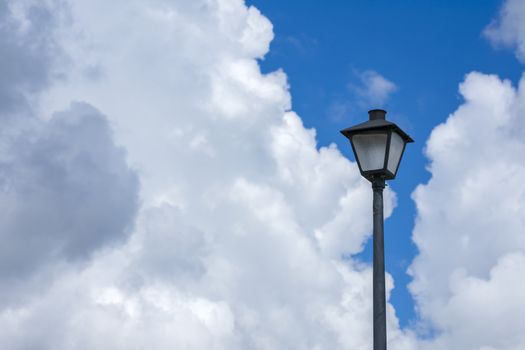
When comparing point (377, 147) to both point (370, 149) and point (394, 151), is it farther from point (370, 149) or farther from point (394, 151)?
point (394, 151)

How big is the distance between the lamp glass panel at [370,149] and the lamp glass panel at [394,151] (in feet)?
0.37

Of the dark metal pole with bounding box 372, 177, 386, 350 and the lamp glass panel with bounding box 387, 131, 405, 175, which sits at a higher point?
the lamp glass panel with bounding box 387, 131, 405, 175

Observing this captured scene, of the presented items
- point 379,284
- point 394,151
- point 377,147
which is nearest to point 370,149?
point 377,147

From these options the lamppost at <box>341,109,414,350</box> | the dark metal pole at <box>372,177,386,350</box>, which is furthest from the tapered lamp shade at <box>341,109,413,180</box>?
the dark metal pole at <box>372,177,386,350</box>

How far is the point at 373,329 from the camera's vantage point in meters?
14.8

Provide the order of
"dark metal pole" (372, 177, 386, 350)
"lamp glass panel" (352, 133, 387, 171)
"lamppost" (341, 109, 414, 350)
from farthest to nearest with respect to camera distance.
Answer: "lamp glass panel" (352, 133, 387, 171), "lamppost" (341, 109, 414, 350), "dark metal pole" (372, 177, 386, 350)

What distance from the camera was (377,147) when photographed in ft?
50.7

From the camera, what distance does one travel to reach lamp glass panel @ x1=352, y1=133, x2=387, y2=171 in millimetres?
15422

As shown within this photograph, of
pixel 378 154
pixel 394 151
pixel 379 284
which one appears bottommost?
pixel 379 284

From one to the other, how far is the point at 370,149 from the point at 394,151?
1.19ft

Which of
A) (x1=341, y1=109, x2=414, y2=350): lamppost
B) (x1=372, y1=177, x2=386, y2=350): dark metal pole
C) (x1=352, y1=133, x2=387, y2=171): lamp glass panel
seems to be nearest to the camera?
(x1=372, y1=177, x2=386, y2=350): dark metal pole

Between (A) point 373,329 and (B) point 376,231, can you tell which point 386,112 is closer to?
(B) point 376,231

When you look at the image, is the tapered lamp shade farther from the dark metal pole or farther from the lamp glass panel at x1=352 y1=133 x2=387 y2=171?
the dark metal pole

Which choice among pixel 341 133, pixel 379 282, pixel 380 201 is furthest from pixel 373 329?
pixel 341 133
